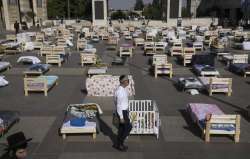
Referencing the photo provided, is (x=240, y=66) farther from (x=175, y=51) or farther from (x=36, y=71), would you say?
(x=36, y=71)

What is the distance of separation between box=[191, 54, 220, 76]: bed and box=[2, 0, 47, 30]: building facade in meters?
41.0

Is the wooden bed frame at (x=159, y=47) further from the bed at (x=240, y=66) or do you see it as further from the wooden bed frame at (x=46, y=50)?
the wooden bed frame at (x=46, y=50)

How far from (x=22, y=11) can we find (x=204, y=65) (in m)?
53.6

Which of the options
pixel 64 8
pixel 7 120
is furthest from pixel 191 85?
pixel 64 8

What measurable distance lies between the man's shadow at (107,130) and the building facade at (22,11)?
1859 inches

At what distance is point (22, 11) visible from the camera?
6462 centimetres

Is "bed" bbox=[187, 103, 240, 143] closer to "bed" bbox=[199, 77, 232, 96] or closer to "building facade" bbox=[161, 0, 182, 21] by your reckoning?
"bed" bbox=[199, 77, 232, 96]

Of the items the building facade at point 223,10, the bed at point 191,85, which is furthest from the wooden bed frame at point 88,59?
the building facade at point 223,10

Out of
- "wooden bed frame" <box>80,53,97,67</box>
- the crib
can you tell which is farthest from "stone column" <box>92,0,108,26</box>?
the crib

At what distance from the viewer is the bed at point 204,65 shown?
1689 centimetres

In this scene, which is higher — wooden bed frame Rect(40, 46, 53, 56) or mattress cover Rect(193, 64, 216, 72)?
wooden bed frame Rect(40, 46, 53, 56)

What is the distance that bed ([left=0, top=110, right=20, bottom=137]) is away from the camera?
952cm

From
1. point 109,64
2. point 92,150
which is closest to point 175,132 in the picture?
point 92,150

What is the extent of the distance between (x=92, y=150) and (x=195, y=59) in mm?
12470
